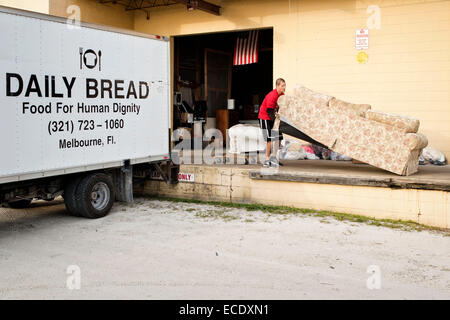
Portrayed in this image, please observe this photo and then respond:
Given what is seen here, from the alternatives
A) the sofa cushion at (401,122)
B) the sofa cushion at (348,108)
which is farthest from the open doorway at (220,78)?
the sofa cushion at (401,122)

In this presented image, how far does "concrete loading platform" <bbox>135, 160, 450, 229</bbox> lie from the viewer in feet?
26.2

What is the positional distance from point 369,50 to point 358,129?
372 centimetres

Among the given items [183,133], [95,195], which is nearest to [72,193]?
[95,195]

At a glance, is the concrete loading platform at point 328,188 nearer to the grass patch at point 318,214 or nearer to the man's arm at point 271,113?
the grass patch at point 318,214

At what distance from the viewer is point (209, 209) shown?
9367mm

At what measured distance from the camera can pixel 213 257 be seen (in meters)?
6.23

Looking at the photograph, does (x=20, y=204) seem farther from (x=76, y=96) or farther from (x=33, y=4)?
(x=33, y=4)

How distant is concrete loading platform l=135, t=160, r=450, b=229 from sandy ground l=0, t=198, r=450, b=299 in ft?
1.90

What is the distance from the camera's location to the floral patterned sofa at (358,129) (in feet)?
27.6

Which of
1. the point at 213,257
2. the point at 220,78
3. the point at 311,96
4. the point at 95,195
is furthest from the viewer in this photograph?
the point at 220,78

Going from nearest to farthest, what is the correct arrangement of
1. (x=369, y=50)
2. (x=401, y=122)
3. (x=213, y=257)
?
(x=213, y=257) → (x=401, y=122) → (x=369, y=50)

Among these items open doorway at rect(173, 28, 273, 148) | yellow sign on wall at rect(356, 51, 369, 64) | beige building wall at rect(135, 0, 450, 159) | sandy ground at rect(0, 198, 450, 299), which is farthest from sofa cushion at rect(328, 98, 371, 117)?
open doorway at rect(173, 28, 273, 148)
